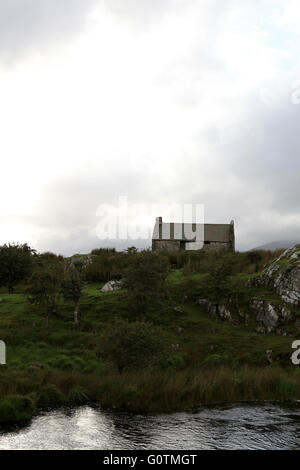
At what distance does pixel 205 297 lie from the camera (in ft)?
140

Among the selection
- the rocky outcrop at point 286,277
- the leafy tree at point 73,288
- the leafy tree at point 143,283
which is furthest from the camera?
the rocky outcrop at point 286,277

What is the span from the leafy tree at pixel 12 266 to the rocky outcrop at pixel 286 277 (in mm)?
28318

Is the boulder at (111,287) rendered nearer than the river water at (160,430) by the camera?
No

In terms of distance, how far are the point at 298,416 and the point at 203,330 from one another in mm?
17020

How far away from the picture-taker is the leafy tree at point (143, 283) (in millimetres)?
37500

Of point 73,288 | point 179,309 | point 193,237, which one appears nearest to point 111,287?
point 73,288

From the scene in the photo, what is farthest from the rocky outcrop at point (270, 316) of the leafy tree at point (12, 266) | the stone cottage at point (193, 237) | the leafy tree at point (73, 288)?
the stone cottage at point (193, 237)

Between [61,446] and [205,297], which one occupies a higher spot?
[205,297]

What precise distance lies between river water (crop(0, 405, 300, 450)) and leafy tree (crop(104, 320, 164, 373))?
4.11 m

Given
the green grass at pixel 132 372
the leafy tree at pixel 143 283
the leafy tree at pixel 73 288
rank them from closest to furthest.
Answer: the green grass at pixel 132 372 < the leafy tree at pixel 73 288 < the leafy tree at pixel 143 283

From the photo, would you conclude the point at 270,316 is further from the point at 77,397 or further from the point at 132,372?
the point at 77,397

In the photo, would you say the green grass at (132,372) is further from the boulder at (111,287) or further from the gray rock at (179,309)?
the boulder at (111,287)
